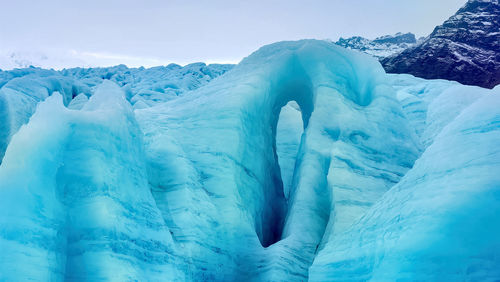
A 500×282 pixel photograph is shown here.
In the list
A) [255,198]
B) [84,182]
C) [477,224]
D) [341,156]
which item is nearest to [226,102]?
[255,198]

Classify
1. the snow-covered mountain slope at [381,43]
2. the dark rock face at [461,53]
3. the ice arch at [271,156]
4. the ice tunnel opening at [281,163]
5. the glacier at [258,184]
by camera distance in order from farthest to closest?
the snow-covered mountain slope at [381,43] → the dark rock face at [461,53] → the ice tunnel opening at [281,163] → the ice arch at [271,156] → the glacier at [258,184]

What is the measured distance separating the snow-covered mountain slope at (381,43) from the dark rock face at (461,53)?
225 inches

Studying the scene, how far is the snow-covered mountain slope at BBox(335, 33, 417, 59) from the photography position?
30.1 metres

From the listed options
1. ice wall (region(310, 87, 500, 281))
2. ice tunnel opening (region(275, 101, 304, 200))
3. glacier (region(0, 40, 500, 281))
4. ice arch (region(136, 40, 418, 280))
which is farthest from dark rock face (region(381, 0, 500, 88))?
ice wall (region(310, 87, 500, 281))

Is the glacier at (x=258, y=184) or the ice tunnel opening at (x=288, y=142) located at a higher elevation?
the glacier at (x=258, y=184)

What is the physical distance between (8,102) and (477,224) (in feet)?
28.0

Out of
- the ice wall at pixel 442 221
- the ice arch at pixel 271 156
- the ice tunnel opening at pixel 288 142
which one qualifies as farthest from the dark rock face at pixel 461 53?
the ice wall at pixel 442 221

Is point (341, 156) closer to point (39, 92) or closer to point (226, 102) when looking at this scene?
point (226, 102)

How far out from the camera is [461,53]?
2122 centimetres

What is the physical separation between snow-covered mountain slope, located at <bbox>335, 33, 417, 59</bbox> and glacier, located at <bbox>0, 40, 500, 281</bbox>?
80.8ft

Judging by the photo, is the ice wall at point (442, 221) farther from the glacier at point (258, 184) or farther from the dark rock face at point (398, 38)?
the dark rock face at point (398, 38)

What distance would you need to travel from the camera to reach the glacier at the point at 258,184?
2.24 meters

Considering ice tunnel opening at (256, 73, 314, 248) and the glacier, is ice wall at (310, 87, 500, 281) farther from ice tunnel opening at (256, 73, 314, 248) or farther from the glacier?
ice tunnel opening at (256, 73, 314, 248)

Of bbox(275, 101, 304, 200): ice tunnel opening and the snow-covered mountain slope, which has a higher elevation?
the snow-covered mountain slope
